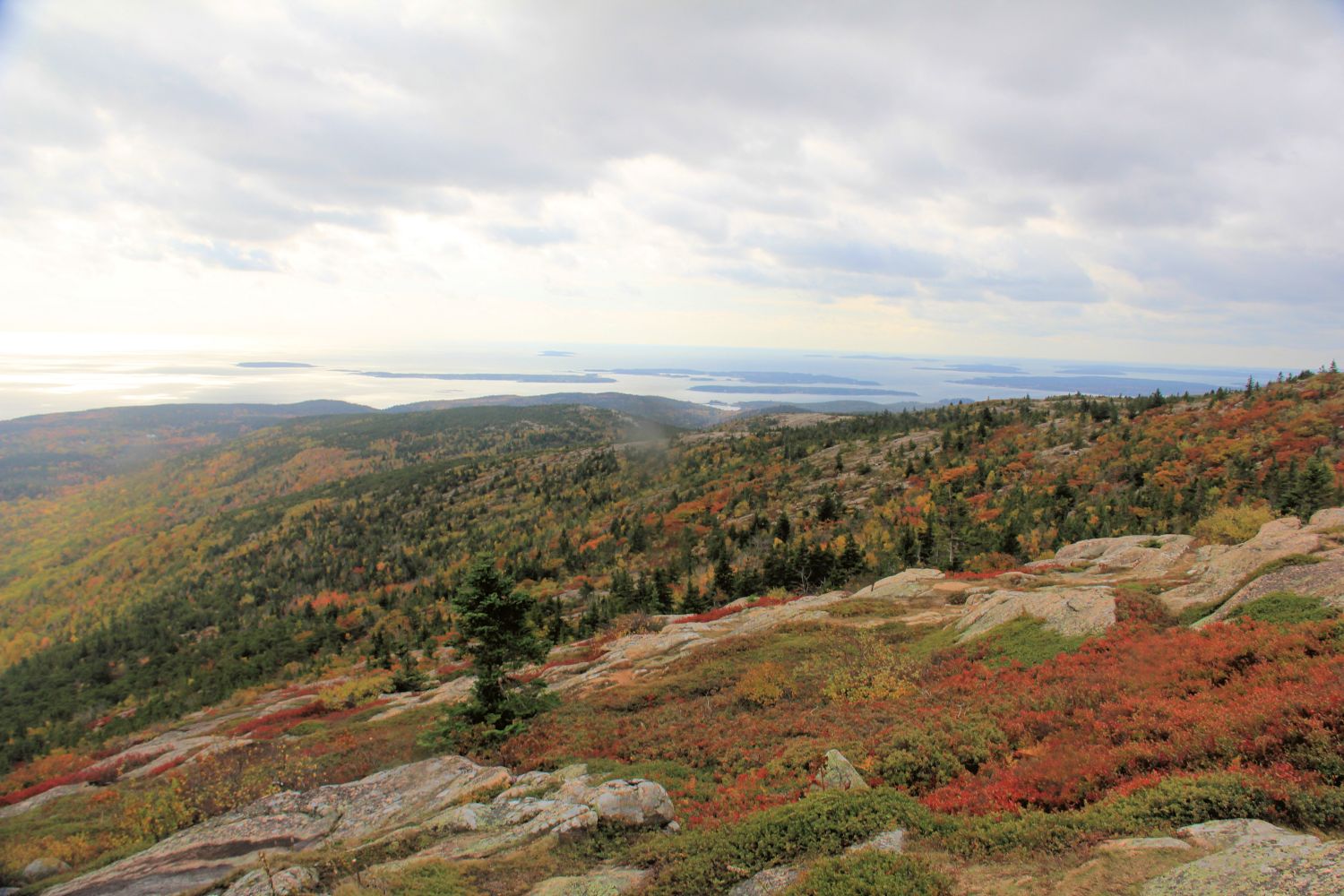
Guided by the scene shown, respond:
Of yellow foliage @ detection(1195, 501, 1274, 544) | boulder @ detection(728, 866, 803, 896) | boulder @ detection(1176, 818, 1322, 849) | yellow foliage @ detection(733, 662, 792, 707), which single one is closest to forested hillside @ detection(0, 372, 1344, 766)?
yellow foliage @ detection(1195, 501, 1274, 544)

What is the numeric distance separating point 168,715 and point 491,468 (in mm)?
124982

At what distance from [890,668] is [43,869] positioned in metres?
26.0

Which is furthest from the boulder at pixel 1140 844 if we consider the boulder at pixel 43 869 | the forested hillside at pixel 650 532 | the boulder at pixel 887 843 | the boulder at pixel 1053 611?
the boulder at pixel 43 869

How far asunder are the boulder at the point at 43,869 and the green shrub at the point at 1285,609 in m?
32.3

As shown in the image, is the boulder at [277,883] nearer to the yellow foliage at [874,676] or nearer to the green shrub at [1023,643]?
the yellow foliage at [874,676]

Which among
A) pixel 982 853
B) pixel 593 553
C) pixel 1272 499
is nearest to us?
pixel 982 853

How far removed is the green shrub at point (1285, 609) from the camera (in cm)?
1392

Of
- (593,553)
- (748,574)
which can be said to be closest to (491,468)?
(593,553)

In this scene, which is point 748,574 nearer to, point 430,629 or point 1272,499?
point 1272,499

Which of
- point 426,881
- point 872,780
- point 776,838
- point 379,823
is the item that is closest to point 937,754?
point 872,780

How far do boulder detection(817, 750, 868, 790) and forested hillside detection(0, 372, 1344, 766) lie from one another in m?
11.8

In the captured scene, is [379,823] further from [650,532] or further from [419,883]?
[650,532]

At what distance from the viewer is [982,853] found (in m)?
8.34

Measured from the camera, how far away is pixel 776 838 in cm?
971
